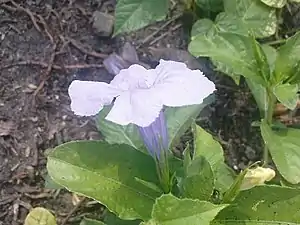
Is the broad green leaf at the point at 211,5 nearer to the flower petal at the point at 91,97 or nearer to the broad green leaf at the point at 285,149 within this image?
the broad green leaf at the point at 285,149

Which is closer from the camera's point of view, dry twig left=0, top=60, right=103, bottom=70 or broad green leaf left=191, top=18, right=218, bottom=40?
broad green leaf left=191, top=18, right=218, bottom=40

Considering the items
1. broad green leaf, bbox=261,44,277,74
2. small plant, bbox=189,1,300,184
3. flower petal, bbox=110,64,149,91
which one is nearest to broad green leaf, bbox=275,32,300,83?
small plant, bbox=189,1,300,184

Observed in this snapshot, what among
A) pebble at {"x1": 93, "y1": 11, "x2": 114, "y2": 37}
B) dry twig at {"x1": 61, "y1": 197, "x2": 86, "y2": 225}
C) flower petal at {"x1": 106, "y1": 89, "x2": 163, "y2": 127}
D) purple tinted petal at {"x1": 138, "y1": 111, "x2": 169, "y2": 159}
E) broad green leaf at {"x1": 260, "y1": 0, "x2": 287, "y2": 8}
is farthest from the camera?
pebble at {"x1": 93, "y1": 11, "x2": 114, "y2": 37}

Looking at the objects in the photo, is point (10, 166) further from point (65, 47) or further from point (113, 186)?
point (113, 186)

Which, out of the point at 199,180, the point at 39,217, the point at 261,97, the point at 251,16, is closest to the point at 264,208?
the point at 199,180

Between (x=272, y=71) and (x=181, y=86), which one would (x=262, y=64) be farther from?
(x=181, y=86)

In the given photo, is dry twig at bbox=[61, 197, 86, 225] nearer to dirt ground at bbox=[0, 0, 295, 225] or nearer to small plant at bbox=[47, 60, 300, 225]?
dirt ground at bbox=[0, 0, 295, 225]

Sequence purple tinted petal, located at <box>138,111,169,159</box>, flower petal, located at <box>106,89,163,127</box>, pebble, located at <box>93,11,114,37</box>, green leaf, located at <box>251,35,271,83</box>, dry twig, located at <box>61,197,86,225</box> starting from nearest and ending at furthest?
flower petal, located at <box>106,89,163,127</box>
purple tinted petal, located at <box>138,111,169,159</box>
green leaf, located at <box>251,35,271,83</box>
dry twig, located at <box>61,197,86,225</box>
pebble, located at <box>93,11,114,37</box>

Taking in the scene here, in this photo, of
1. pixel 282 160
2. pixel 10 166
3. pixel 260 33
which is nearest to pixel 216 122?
pixel 260 33
